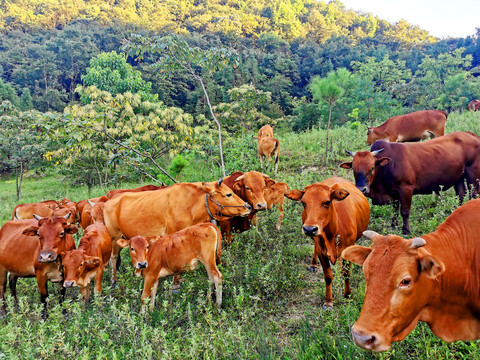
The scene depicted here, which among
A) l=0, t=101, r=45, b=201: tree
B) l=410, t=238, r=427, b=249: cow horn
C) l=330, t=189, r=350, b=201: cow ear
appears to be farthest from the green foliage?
l=410, t=238, r=427, b=249: cow horn

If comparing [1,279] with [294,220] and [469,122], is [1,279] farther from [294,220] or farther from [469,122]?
[469,122]

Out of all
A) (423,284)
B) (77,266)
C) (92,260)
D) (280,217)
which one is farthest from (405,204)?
(77,266)

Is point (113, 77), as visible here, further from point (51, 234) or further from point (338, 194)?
point (338, 194)

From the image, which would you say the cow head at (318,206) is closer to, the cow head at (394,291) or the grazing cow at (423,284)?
the grazing cow at (423,284)

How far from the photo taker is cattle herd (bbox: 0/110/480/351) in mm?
2305

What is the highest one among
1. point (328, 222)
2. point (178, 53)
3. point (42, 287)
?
point (178, 53)

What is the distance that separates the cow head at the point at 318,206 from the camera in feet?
12.5

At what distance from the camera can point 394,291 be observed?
2252mm

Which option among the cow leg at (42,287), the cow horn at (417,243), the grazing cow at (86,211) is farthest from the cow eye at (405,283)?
the grazing cow at (86,211)

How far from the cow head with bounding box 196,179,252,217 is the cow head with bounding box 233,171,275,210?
0.29 metres

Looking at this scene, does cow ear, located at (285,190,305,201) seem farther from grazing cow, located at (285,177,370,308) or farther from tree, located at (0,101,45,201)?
tree, located at (0,101,45,201)

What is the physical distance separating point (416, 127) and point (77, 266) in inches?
430

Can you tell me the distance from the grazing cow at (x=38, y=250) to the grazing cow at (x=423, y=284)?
176 inches

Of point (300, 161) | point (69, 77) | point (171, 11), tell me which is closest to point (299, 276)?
point (300, 161)
